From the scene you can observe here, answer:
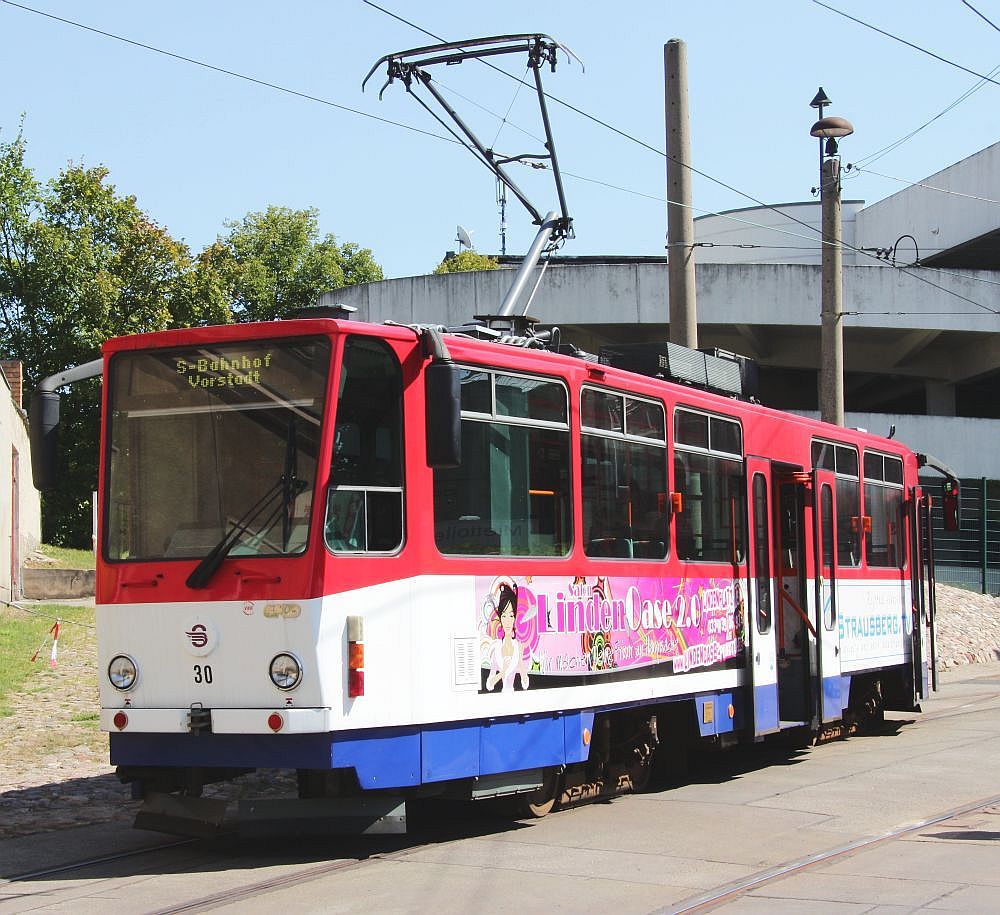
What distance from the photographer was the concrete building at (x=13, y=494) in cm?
2652

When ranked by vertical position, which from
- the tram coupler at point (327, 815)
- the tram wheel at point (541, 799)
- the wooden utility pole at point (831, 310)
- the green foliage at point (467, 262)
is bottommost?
the tram wheel at point (541, 799)

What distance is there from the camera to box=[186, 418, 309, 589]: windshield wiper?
8422mm

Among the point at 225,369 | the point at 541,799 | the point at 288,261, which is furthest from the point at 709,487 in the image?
the point at 288,261

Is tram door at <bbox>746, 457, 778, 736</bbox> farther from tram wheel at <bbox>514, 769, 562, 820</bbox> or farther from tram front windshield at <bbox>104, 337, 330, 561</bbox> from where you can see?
tram front windshield at <bbox>104, 337, 330, 561</bbox>

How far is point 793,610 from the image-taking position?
13758mm

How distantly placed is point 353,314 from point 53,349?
35027 mm

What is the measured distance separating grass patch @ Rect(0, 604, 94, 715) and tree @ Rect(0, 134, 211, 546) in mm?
16770

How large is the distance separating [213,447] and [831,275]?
43.8 ft

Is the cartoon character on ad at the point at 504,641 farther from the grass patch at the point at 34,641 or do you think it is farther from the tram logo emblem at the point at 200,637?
the grass patch at the point at 34,641

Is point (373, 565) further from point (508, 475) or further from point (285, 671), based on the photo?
point (508, 475)

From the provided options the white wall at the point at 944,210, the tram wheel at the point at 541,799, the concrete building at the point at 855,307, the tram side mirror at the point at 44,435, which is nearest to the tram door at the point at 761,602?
the tram wheel at the point at 541,799

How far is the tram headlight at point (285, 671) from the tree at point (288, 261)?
56.2 metres

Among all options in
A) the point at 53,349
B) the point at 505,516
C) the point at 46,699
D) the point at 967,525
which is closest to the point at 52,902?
the point at 505,516

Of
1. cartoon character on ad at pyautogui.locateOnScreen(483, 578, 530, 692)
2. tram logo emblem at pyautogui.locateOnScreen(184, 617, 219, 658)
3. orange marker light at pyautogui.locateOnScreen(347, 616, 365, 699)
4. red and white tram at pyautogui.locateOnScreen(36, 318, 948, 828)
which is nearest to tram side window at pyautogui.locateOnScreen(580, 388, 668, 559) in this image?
red and white tram at pyautogui.locateOnScreen(36, 318, 948, 828)
